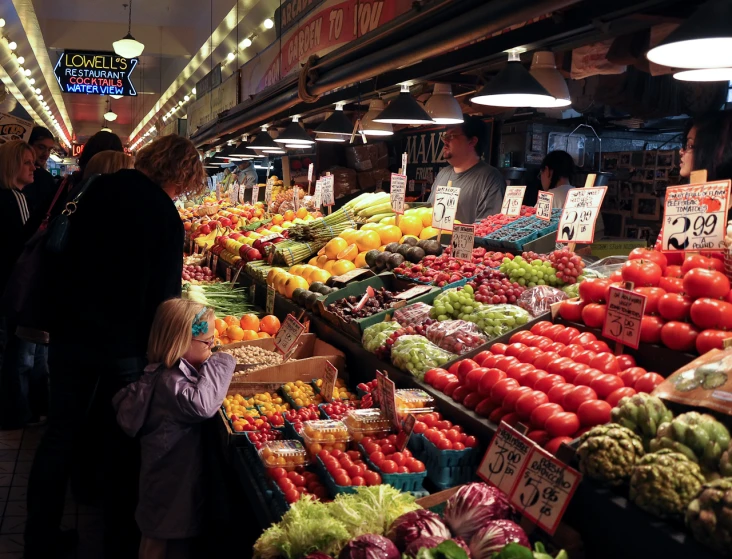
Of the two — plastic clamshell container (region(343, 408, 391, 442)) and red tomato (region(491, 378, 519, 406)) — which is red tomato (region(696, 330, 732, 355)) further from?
plastic clamshell container (region(343, 408, 391, 442))

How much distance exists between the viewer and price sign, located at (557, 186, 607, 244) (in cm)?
384

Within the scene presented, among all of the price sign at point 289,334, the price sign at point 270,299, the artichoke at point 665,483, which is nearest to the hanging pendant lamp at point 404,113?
the price sign at point 289,334

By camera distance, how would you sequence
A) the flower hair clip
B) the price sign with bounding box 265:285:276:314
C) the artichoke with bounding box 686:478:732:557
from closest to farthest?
the artichoke with bounding box 686:478:732:557 < the flower hair clip < the price sign with bounding box 265:285:276:314

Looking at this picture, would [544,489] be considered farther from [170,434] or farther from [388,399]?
[170,434]

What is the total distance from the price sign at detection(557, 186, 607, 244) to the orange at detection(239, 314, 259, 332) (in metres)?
2.47

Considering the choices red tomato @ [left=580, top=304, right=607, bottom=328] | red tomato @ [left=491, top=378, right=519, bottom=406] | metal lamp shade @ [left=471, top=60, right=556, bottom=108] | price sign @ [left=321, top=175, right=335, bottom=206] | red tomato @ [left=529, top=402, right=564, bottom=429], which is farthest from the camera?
price sign @ [left=321, top=175, right=335, bottom=206]

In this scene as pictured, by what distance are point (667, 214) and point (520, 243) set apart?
5.29 ft

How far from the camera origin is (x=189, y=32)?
56.9 ft

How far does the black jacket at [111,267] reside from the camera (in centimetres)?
374

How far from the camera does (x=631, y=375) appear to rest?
2533 mm

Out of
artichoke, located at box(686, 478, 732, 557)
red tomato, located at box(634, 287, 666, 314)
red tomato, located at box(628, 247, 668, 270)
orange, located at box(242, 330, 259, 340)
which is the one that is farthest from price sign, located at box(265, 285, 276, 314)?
artichoke, located at box(686, 478, 732, 557)

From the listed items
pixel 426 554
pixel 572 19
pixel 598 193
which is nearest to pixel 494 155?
pixel 598 193

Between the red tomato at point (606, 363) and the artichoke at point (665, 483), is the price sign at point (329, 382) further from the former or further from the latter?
the artichoke at point (665, 483)

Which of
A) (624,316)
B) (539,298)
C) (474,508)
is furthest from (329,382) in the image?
(474,508)
